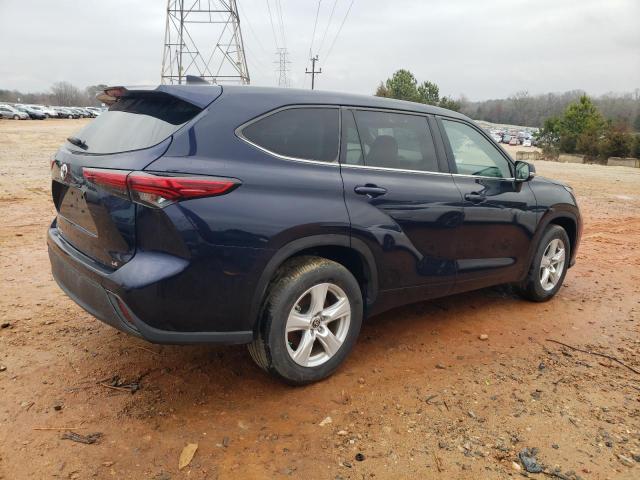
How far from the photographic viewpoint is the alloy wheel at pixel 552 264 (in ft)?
15.4

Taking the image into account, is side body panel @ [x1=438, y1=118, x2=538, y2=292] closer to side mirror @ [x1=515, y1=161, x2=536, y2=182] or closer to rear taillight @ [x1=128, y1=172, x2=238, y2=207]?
side mirror @ [x1=515, y1=161, x2=536, y2=182]

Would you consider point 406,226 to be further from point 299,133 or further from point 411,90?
point 411,90

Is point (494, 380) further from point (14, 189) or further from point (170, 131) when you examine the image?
point (14, 189)

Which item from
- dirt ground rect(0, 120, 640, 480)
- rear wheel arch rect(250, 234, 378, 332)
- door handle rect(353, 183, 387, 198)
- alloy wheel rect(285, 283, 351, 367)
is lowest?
dirt ground rect(0, 120, 640, 480)

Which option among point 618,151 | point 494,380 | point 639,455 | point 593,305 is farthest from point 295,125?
point 618,151

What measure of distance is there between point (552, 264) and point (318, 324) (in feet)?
9.33

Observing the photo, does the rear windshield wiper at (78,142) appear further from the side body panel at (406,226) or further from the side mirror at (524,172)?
the side mirror at (524,172)

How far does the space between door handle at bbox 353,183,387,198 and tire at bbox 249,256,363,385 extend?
0.48 m

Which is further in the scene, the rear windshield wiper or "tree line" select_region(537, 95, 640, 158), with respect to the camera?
"tree line" select_region(537, 95, 640, 158)

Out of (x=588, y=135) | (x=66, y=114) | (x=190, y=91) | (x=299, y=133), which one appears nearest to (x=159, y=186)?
(x=190, y=91)

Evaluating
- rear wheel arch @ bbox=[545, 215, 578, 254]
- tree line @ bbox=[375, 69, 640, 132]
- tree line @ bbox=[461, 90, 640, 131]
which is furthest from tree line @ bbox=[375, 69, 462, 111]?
rear wheel arch @ bbox=[545, 215, 578, 254]

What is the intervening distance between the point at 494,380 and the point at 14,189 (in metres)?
9.78

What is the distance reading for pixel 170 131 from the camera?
8.73 feet

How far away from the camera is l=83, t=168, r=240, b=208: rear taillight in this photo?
245 cm
